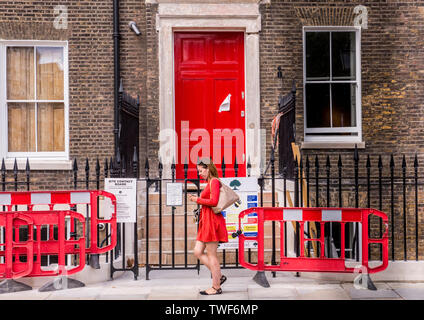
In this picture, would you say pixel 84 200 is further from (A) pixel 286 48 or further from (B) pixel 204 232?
(A) pixel 286 48

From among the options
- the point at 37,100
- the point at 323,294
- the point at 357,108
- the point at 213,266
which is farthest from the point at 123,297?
the point at 357,108

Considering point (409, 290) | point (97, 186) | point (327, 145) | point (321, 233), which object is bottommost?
point (409, 290)

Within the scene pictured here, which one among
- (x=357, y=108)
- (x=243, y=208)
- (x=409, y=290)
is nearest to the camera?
(x=409, y=290)

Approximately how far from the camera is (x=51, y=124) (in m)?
10.2

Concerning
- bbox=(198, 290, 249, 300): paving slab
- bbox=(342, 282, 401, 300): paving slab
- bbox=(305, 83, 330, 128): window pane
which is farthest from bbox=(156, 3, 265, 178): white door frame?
bbox=(198, 290, 249, 300): paving slab

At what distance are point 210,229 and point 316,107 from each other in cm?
536

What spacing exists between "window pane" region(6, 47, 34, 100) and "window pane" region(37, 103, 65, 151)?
452mm

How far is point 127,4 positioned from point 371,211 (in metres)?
6.48

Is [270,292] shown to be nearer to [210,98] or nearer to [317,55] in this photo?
[210,98]

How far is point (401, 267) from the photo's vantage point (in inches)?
255

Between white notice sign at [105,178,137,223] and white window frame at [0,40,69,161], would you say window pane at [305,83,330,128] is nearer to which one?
white window frame at [0,40,69,161]

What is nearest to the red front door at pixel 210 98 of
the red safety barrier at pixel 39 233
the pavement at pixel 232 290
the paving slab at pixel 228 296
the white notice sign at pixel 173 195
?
the white notice sign at pixel 173 195

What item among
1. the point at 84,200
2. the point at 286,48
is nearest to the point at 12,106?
the point at 84,200

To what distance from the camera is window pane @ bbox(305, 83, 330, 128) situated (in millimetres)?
10352
